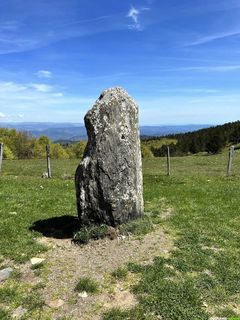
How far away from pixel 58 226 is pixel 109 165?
3068 mm

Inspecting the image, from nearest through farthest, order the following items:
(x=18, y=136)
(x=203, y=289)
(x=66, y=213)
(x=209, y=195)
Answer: (x=203, y=289) → (x=66, y=213) → (x=209, y=195) → (x=18, y=136)

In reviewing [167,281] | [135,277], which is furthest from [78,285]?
[167,281]

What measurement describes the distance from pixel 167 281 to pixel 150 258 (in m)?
1.35

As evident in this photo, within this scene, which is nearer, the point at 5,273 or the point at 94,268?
the point at 5,273

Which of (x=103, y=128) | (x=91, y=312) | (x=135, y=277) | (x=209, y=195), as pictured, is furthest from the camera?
(x=209, y=195)

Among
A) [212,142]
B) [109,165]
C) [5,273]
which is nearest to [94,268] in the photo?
[5,273]

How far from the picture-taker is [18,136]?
103375mm

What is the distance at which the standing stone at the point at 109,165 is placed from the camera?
11500mm

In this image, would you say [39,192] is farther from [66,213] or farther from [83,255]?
[83,255]

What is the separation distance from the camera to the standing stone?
37.7ft

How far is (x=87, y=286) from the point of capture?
871 cm

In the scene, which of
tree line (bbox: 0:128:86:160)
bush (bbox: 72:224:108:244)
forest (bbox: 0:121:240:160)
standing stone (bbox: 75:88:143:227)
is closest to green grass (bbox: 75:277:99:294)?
bush (bbox: 72:224:108:244)

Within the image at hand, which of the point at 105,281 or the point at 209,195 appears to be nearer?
the point at 105,281

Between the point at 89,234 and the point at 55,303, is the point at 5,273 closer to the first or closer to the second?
the point at 55,303
